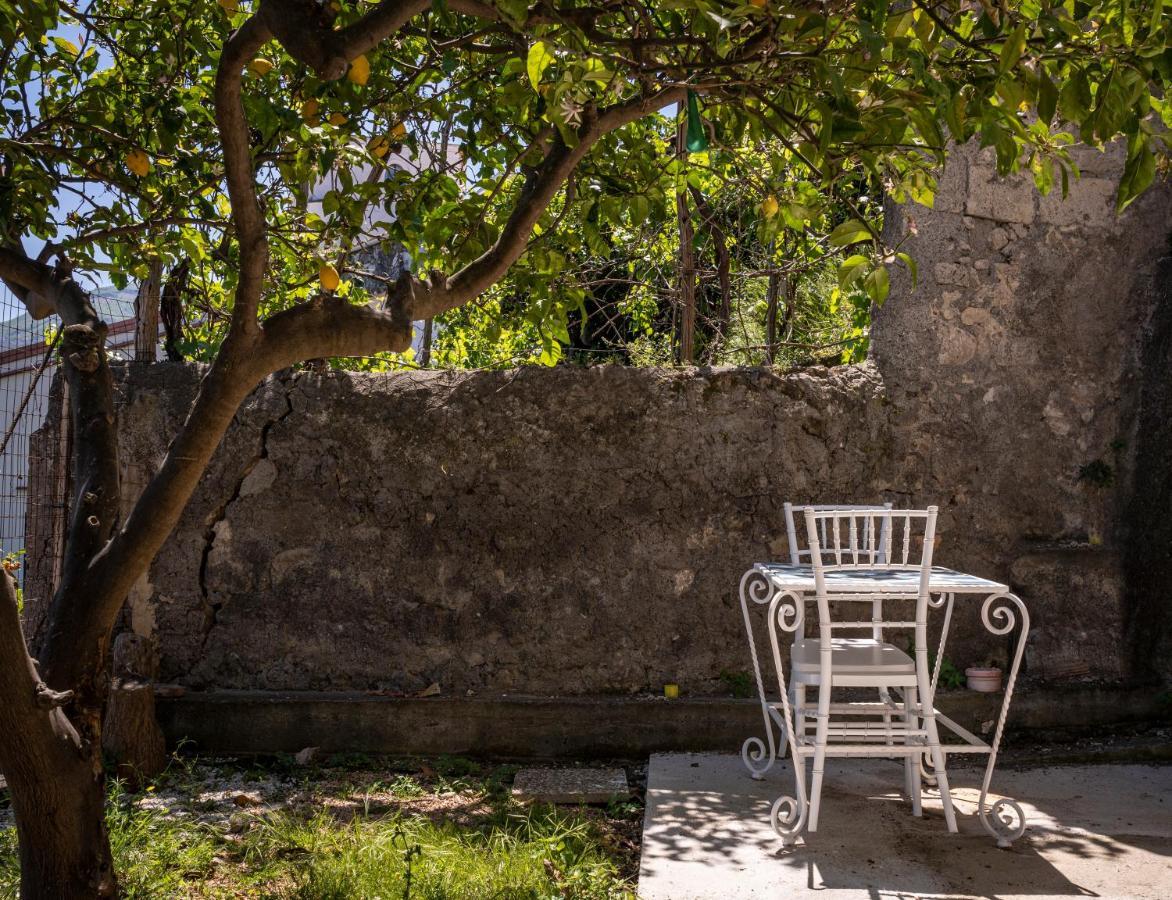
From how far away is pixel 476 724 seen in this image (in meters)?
4.65

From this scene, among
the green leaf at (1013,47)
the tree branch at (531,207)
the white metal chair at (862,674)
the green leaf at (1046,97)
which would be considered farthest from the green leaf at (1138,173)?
the white metal chair at (862,674)

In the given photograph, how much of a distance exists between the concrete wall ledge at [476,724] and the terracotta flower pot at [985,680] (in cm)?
5

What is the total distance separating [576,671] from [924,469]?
1780 millimetres

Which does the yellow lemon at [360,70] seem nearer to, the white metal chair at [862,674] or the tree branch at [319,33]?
the tree branch at [319,33]

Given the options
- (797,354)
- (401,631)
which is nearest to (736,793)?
(401,631)

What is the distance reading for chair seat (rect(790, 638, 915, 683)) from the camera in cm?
343

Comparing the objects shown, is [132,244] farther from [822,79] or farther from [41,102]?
[822,79]

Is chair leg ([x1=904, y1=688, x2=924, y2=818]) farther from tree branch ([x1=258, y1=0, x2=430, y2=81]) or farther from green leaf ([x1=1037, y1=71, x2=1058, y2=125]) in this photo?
tree branch ([x1=258, y1=0, x2=430, y2=81])

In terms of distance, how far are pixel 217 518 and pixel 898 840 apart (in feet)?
10.1

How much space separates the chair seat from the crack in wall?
2.46m

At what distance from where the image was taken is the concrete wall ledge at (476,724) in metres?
4.62

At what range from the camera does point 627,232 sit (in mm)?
7918

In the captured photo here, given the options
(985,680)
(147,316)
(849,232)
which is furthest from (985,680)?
(147,316)

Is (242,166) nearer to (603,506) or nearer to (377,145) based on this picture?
(377,145)
